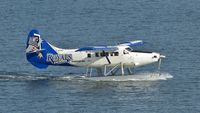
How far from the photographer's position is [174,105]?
128 metres

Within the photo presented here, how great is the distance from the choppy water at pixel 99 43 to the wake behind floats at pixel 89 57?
5.51 feet

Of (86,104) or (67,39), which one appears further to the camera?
(67,39)

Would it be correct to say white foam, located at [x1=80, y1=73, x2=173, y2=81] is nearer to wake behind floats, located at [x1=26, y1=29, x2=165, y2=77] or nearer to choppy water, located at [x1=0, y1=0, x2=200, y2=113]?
choppy water, located at [x1=0, y1=0, x2=200, y2=113]

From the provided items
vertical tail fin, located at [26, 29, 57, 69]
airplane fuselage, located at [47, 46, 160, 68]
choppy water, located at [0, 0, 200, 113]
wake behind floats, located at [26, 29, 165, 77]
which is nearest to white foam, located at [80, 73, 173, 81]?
choppy water, located at [0, 0, 200, 113]

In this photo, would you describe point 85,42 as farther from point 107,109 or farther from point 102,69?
point 107,109

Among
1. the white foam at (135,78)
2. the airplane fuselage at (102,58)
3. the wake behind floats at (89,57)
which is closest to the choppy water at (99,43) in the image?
the white foam at (135,78)

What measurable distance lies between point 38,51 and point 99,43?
20.2 m

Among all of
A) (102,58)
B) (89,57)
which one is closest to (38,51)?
(89,57)

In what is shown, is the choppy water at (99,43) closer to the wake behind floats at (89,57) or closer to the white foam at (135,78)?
the white foam at (135,78)

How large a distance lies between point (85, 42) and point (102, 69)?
59.3 ft

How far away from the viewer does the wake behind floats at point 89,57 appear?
139 metres

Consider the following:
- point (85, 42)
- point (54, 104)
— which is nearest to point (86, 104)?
point (54, 104)

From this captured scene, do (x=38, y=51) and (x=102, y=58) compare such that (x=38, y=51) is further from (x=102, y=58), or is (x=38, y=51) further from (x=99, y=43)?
(x=99, y=43)

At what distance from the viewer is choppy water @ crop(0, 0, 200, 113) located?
12888 centimetres
